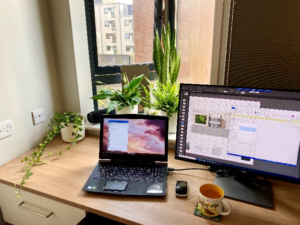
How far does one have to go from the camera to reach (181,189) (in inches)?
41.4

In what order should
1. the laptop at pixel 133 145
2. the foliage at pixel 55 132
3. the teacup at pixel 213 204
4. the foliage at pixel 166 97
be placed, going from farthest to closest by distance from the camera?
the foliage at pixel 166 97 → the foliage at pixel 55 132 → the laptop at pixel 133 145 → the teacup at pixel 213 204

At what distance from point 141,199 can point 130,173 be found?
19 centimetres

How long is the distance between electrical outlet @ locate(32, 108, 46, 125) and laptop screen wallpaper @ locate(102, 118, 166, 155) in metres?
0.55

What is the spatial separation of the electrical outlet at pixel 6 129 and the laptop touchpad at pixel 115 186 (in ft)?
2.24

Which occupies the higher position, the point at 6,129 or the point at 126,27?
the point at 126,27

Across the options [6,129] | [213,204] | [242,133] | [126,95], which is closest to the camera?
[213,204]

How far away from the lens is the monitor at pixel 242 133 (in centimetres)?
95

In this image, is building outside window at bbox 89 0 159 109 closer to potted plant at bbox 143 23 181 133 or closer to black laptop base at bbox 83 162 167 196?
potted plant at bbox 143 23 181 133

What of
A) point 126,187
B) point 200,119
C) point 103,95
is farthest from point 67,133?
point 200,119

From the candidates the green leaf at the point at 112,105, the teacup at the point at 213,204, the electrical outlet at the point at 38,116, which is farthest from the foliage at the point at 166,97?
the electrical outlet at the point at 38,116

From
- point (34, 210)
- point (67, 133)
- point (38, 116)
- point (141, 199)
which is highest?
point (38, 116)

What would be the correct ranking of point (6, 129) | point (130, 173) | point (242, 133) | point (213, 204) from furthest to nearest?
point (6, 129)
point (130, 173)
point (242, 133)
point (213, 204)

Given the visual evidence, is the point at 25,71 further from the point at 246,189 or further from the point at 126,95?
the point at 246,189

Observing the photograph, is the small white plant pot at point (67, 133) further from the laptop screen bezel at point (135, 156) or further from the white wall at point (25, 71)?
the laptop screen bezel at point (135, 156)
